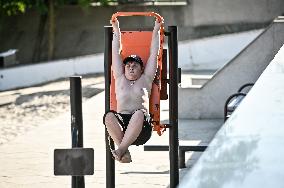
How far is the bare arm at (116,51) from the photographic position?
21.4ft

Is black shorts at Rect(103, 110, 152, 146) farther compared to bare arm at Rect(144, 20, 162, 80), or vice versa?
bare arm at Rect(144, 20, 162, 80)

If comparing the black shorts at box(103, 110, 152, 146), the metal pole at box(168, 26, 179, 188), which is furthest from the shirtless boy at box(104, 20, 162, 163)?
the metal pole at box(168, 26, 179, 188)

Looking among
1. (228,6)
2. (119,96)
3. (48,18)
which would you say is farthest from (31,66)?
(119,96)

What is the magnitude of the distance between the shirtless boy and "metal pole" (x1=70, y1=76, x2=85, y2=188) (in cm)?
122

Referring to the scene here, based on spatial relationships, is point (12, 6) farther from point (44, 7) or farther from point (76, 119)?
point (76, 119)

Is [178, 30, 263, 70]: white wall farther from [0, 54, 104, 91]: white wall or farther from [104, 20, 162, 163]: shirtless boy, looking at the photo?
[104, 20, 162, 163]: shirtless boy

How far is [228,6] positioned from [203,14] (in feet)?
2.97

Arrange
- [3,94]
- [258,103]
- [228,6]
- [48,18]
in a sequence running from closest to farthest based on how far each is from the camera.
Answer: [258,103], [3,94], [228,6], [48,18]

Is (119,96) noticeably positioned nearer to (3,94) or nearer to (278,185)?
(278,185)

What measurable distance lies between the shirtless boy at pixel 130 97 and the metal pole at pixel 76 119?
3.99 ft

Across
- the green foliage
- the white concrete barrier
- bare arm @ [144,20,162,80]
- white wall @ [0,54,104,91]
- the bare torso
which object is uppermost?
the green foliage

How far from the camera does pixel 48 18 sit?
1134 inches

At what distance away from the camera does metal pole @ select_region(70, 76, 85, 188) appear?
4.96m

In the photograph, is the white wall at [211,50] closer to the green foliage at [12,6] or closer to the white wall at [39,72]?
the white wall at [39,72]
